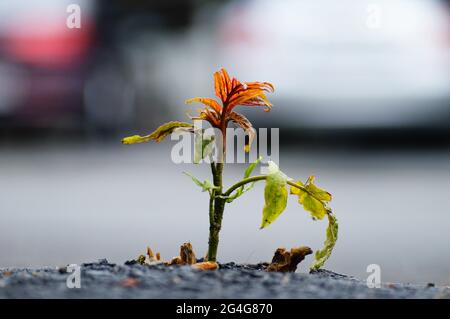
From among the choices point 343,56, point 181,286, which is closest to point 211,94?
point 343,56

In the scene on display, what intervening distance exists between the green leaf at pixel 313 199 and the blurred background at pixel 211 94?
2648 millimetres

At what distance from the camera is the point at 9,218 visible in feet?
20.9

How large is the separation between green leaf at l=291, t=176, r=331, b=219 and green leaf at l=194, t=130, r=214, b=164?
1.00ft

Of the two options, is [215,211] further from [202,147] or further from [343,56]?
[343,56]

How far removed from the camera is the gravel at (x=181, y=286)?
6.62 ft

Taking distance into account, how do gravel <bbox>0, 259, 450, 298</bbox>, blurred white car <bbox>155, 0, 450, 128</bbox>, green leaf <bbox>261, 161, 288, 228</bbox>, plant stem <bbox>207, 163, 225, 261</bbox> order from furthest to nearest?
blurred white car <bbox>155, 0, 450, 128</bbox>, plant stem <bbox>207, 163, 225, 261</bbox>, green leaf <bbox>261, 161, 288, 228</bbox>, gravel <bbox>0, 259, 450, 298</bbox>

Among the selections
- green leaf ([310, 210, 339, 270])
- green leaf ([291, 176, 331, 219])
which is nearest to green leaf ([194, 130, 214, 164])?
green leaf ([291, 176, 331, 219])

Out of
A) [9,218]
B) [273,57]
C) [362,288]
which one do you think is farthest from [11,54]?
[362,288]

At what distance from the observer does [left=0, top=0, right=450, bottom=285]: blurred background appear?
612cm

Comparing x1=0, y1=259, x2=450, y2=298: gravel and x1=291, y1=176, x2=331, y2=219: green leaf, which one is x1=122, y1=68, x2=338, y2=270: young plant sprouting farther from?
x1=0, y1=259, x2=450, y2=298: gravel

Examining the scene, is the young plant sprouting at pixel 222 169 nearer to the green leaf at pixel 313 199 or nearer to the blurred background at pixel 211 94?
the green leaf at pixel 313 199

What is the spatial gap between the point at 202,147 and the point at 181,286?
49cm

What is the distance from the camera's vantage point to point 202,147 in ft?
8.05

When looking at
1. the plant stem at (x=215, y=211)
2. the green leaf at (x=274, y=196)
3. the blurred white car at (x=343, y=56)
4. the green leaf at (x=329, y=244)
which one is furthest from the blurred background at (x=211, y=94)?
the green leaf at (x=274, y=196)
